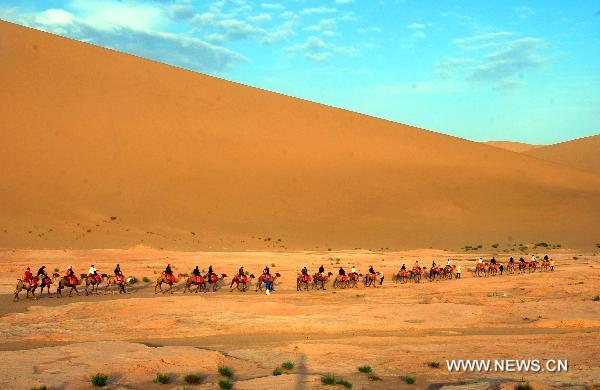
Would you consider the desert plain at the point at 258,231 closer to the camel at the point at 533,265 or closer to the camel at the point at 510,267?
the camel at the point at 533,265

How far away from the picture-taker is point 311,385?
11953mm

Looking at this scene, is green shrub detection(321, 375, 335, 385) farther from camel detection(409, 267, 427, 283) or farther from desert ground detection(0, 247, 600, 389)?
camel detection(409, 267, 427, 283)

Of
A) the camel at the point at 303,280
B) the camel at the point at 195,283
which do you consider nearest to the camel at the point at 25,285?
the camel at the point at 195,283

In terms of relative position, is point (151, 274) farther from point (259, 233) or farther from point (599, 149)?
point (599, 149)

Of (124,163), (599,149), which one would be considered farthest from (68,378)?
(599,149)

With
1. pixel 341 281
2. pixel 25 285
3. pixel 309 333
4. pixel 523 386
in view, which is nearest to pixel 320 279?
pixel 341 281

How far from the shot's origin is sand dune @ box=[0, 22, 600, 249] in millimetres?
47031

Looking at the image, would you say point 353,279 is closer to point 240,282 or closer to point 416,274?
point 416,274

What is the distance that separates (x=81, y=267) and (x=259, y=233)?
58.8ft

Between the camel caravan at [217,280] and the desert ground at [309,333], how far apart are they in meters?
0.57

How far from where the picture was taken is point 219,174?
5812 centimetres

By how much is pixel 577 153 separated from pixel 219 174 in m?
93.7

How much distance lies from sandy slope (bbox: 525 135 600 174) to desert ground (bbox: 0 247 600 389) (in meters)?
95.0

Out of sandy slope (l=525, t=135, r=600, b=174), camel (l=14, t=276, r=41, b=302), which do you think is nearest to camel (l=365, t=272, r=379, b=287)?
camel (l=14, t=276, r=41, b=302)
